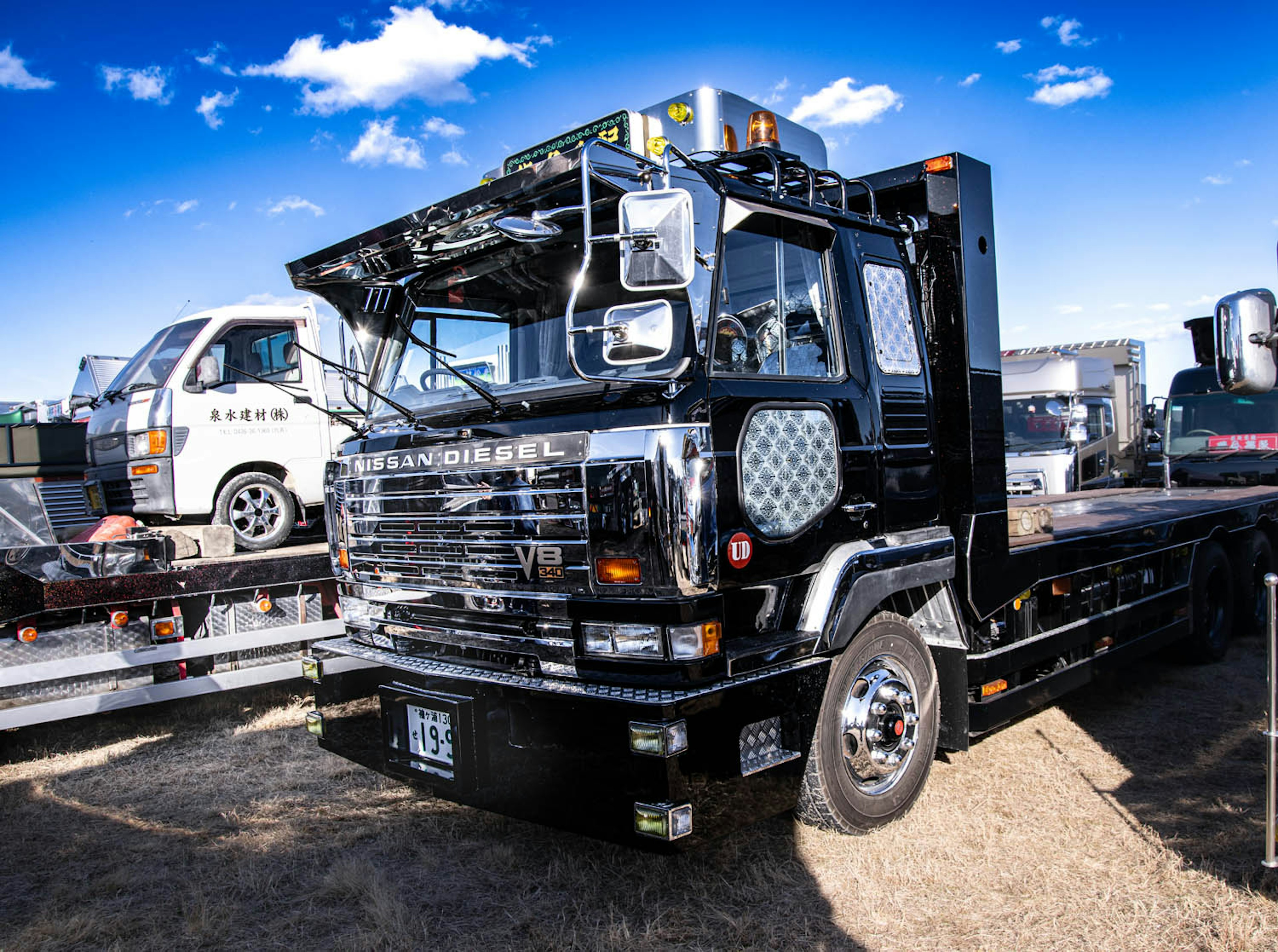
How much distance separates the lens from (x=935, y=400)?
4.52m

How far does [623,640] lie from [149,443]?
18.1 feet

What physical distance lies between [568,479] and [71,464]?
361 inches

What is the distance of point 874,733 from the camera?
4.02 meters

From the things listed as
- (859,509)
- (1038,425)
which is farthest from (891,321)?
(1038,425)

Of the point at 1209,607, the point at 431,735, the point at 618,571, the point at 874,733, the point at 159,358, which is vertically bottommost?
the point at 1209,607

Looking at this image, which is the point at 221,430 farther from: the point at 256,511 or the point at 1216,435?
the point at 1216,435

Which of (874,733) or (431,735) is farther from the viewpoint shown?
(874,733)

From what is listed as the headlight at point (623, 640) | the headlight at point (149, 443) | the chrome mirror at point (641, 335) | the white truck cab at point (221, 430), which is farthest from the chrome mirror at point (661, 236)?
the headlight at point (149, 443)

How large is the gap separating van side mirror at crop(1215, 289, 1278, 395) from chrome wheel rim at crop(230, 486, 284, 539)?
664 centimetres

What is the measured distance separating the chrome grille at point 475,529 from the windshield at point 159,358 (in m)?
3.92

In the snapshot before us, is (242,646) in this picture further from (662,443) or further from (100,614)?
(662,443)

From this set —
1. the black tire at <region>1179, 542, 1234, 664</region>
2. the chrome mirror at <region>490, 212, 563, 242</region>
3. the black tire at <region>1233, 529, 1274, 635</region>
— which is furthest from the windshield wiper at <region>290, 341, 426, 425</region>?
the black tire at <region>1233, 529, 1274, 635</region>

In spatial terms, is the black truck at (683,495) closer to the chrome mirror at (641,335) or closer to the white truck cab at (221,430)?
the chrome mirror at (641,335)

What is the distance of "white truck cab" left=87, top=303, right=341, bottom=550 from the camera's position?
731 centimetres
